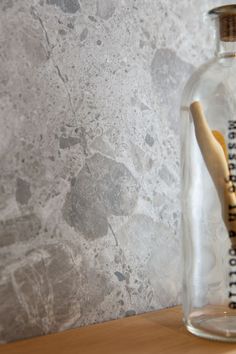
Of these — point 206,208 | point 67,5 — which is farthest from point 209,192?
point 67,5

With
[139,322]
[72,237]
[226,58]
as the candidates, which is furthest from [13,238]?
[226,58]

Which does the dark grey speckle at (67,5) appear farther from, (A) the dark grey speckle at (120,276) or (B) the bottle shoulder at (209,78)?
(A) the dark grey speckle at (120,276)

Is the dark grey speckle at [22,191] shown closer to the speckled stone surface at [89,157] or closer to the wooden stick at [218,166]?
the speckled stone surface at [89,157]

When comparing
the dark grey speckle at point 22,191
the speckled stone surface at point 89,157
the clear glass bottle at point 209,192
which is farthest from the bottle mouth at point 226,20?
the dark grey speckle at point 22,191

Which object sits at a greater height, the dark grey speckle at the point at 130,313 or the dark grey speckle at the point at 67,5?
the dark grey speckle at the point at 67,5

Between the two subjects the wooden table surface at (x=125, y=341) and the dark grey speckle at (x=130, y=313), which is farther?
the dark grey speckle at (x=130, y=313)

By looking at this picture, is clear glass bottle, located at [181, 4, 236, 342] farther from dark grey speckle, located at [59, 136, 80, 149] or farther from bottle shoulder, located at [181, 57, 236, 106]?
dark grey speckle, located at [59, 136, 80, 149]

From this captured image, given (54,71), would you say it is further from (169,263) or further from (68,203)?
(169,263)

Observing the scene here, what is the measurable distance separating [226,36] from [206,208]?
0.19 m

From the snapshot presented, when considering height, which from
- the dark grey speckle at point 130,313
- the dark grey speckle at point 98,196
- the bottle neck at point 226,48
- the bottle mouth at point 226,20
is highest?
the bottle mouth at point 226,20

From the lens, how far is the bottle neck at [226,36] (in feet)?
2.04

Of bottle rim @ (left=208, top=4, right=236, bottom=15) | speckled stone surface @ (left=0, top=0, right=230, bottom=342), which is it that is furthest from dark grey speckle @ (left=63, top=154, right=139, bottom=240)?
bottle rim @ (left=208, top=4, right=236, bottom=15)

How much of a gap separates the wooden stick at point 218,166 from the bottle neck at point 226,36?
0.32 feet

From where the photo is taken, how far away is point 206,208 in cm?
64
